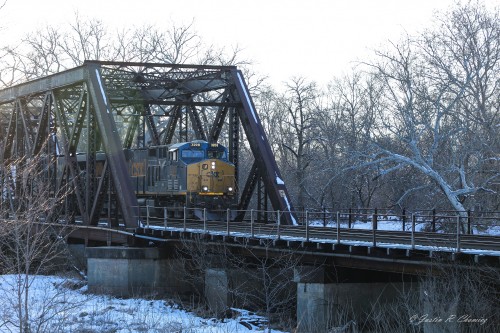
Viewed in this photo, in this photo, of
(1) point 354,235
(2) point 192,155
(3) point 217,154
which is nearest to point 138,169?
(2) point 192,155

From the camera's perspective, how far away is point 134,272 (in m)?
33.8

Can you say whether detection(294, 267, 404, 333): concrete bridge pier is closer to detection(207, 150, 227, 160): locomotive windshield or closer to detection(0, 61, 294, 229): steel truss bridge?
detection(0, 61, 294, 229): steel truss bridge

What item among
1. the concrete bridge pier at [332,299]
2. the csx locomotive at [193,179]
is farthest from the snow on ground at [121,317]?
the csx locomotive at [193,179]

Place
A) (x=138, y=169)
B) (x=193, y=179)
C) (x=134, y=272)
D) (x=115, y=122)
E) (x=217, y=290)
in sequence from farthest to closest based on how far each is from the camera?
(x=138, y=169), (x=193, y=179), (x=115, y=122), (x=134, y=272), (x=217, y=290)

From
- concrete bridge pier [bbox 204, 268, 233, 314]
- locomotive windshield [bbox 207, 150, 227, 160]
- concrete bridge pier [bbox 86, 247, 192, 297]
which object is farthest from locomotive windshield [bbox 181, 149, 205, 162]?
concrete bridge pier [bbox 204, 268, 233, 314]

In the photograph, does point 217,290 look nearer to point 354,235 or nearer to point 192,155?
point 354,235

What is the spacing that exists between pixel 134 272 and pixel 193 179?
5.95 metres

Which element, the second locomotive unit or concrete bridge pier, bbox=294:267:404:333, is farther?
the second locomotive unit

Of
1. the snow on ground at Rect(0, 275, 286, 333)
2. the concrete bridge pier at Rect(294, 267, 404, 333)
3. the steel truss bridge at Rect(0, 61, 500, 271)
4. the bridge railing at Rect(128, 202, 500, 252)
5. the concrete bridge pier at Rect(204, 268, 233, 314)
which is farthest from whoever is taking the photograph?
the concrete bridge pier at Rect(204, 268, 233, 314)

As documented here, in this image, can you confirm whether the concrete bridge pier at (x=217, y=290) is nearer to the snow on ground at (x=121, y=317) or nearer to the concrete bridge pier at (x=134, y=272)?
the snow on ground at (x=121, y=317)

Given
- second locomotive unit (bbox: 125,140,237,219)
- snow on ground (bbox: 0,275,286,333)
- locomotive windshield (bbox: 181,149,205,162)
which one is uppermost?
locomotive windshield (bbox: 181,149,205,162)

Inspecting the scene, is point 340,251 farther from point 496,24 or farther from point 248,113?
point 496,24

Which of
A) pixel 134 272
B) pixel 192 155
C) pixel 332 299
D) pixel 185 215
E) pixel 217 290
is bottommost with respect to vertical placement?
pixel 217 290

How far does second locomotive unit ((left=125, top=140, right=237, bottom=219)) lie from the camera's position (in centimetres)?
3784
